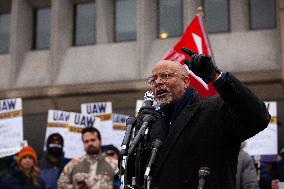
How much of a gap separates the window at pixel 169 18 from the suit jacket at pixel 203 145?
13.3 metres

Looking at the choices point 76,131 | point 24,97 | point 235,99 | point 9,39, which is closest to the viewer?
point 235,99

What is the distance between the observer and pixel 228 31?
1573 cm

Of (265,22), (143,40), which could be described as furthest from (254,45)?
(143,40)

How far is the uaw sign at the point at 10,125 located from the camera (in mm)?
10305

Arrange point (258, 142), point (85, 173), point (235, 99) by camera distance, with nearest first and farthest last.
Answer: point (235, 99) → point (85, 173) → point (258, 142)

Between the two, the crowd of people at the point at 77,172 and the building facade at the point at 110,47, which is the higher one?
the building facade at the point at 110,47

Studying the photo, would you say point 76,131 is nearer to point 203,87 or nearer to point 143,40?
point 203,87

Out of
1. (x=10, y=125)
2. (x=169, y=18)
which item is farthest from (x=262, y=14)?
(x=10, y=125)

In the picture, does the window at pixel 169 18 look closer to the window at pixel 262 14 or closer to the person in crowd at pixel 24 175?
the window at pixel 262 14

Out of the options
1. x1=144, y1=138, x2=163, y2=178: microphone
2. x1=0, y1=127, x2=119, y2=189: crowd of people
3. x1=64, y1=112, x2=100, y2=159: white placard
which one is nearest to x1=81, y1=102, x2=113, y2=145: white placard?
x1=64, y1=112, x2=100, y2=159: white placard

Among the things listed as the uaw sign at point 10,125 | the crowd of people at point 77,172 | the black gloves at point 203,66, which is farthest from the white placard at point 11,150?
the black gloves at point 203,66

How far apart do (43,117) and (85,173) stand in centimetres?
1149

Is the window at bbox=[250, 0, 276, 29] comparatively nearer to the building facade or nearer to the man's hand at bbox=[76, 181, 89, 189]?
the building facade

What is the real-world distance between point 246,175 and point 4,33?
14.1 m
